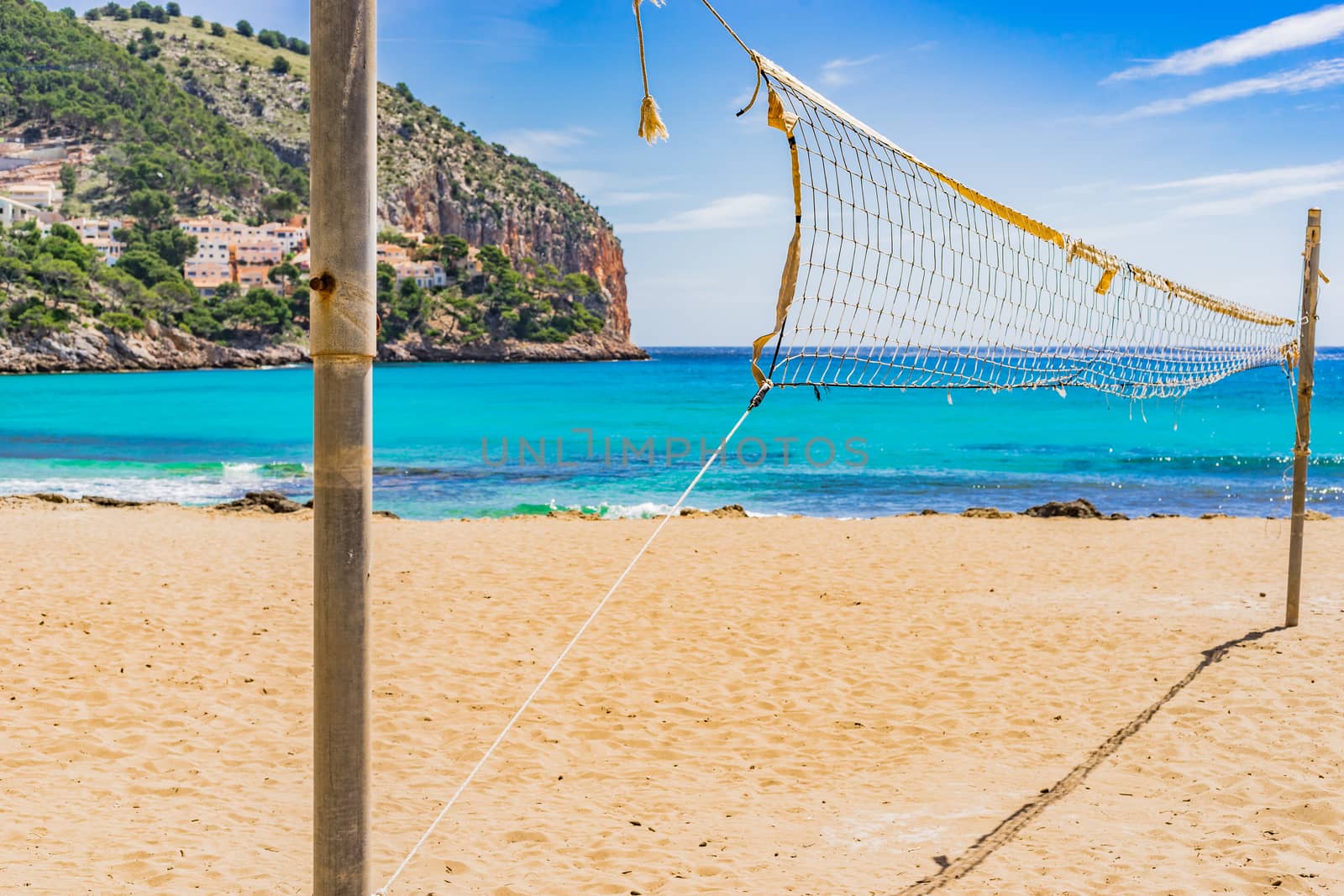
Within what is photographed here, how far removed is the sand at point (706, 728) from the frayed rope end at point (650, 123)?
2.55 m

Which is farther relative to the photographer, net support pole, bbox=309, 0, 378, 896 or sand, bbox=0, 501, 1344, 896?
sand, bbox=0, 501, 1344, 896

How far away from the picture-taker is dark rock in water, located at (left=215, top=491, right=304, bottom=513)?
13602mm

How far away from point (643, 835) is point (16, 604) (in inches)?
227

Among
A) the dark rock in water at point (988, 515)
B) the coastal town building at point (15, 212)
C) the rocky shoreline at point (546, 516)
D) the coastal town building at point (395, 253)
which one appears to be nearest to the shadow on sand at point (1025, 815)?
the dark rock in water at point (988, 515)

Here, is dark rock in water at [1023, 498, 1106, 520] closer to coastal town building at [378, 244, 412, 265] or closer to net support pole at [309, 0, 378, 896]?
net support pole at [309, 0, 378, 896]

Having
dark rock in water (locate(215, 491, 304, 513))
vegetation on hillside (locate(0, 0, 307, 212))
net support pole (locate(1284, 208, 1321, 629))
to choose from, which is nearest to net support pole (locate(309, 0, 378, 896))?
net support pole (locate(1284, 208, 1321, 629))

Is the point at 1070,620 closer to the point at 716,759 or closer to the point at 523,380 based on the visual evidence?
the point at 716,759

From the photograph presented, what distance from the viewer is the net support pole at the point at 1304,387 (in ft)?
21.1

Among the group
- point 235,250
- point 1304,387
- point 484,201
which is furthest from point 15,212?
point 1304,387

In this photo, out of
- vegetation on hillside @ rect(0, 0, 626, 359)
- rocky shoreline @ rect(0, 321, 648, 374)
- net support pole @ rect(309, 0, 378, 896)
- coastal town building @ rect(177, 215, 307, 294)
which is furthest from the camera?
coastal town building @ rect(177, 215, 307, 294)

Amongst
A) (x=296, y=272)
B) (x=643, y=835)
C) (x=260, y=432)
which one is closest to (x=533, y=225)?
(x=296, y=272)

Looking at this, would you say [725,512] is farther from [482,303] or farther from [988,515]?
[482,303]

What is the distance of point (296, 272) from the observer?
93062 mm

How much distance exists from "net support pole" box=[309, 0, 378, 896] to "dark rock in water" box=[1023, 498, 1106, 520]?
1275cm
